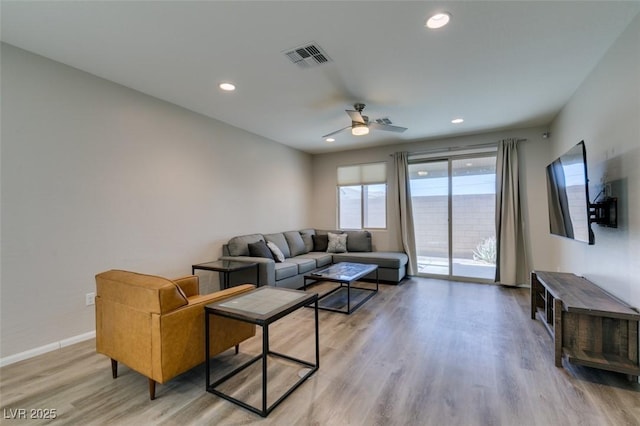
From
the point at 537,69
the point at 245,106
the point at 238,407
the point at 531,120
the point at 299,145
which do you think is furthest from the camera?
the point at 299,145

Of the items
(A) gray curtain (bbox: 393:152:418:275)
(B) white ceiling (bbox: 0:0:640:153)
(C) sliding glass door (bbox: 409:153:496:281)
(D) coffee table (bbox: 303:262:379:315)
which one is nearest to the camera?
(B) white ceiling (bbox: 0:0:640:153)

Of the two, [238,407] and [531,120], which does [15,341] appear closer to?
[238,407]

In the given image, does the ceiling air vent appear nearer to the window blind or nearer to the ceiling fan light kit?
the ceiling fan light kit

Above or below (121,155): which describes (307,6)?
above

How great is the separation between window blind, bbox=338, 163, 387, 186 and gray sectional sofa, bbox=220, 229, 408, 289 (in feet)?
3.87

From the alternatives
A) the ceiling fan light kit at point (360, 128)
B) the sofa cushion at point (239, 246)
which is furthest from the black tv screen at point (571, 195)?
the sofa cushion at point (239, 246)

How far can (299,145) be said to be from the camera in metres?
5.89

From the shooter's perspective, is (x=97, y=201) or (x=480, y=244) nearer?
(x=97, y=201)

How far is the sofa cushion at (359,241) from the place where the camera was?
5.74m

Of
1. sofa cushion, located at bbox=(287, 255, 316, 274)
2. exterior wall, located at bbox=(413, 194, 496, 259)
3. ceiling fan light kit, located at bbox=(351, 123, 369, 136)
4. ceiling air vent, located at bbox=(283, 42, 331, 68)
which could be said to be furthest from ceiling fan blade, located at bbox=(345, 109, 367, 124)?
exterior wall, located at bbox=(413, 194, 496, 259)

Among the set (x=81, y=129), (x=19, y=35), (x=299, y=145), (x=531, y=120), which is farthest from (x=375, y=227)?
(x=19, y=35)

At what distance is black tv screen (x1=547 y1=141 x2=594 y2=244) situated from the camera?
2.46 m

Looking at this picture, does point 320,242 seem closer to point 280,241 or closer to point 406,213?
point 280,241

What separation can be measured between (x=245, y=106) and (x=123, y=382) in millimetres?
3186
